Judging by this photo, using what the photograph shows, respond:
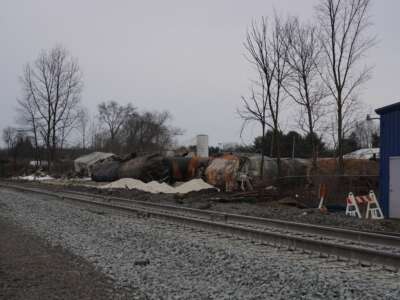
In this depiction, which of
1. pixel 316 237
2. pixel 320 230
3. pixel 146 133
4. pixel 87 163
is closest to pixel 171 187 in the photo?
pixel 320 230

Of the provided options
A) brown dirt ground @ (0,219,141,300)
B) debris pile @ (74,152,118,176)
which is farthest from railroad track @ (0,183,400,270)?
debris pile @ (74,152,118,176)

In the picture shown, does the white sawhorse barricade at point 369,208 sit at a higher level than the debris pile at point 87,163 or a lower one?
lower

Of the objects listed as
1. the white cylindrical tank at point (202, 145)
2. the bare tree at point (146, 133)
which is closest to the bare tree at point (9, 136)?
the bare tree at point (146, 133)

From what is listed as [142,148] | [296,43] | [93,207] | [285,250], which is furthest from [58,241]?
[142,148]

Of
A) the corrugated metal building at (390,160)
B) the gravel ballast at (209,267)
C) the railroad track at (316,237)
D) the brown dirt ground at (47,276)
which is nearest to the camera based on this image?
the gravel ballast at (209,267)

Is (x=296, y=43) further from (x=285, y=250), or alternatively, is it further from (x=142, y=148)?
(x=142, y=148)

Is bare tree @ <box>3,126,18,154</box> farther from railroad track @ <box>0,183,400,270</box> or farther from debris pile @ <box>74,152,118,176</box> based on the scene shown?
railroad track @ <box>0,183,400,270</box>

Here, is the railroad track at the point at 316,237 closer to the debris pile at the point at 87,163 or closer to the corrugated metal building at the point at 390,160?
the corrugated metal building at the point at 390,160

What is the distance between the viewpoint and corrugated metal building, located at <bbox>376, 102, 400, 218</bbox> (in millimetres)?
18219

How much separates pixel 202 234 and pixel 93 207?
1013 cm

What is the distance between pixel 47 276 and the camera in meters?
8.05

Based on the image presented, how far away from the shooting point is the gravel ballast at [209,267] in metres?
6.88

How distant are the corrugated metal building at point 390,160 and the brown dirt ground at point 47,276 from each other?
→ 12.7m

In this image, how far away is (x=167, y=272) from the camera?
8.40 m
